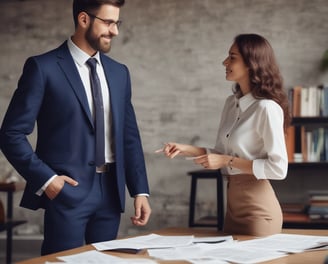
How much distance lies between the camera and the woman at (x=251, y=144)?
7.13 feet

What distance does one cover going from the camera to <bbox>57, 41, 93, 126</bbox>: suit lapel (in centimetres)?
220

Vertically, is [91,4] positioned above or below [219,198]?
above

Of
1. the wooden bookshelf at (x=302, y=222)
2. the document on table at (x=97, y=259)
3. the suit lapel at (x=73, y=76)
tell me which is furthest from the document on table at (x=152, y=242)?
the wooden bookshelf at (x=302, y=222)

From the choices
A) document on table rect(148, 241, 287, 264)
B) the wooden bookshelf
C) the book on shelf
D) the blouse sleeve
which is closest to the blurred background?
the book on shelf

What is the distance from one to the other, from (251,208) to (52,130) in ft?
2.51

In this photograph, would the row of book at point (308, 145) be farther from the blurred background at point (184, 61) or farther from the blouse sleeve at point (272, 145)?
the blouse sleeve at point (272, 145)

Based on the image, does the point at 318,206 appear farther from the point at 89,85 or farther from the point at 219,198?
the point at 89,85

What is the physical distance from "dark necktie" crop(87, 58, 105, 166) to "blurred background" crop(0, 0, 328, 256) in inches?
126

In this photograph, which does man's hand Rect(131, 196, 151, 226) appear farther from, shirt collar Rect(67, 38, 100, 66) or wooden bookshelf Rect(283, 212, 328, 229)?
wooden bookshelf Rect(283, 212, 328, 229)

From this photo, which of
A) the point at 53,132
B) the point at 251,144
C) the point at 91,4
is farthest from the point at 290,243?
the point at 91,4

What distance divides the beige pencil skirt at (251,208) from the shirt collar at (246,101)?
0.32 m

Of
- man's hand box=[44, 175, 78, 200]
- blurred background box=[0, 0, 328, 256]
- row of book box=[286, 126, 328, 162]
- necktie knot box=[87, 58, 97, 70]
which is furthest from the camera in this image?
blurred background box=[0, 0, 328, 256]

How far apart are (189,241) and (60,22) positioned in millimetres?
4176

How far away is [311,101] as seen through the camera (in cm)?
485
